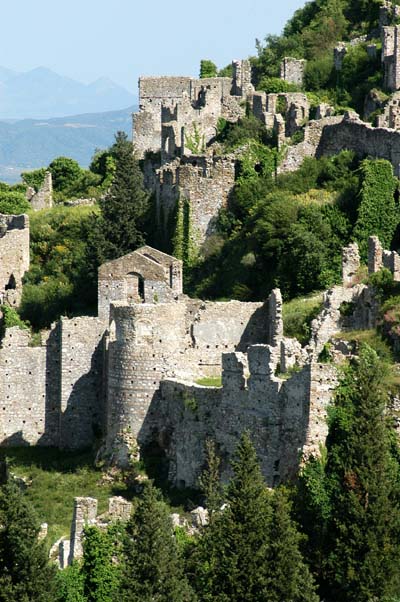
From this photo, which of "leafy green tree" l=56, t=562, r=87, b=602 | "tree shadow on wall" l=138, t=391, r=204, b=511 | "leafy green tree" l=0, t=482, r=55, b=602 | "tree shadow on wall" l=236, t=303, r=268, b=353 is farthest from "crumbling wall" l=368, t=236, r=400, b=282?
"leafy green tree" l=0, t=482, r=55, b=602

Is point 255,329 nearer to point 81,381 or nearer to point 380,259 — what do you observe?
point 380,259

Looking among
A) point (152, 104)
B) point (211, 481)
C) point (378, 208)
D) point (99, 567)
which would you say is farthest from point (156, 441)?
point (152, 104)

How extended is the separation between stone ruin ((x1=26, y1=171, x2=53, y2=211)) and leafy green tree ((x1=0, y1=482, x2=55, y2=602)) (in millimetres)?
30116

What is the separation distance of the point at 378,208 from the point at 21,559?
18106mm

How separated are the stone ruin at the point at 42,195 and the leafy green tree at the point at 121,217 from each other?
10.7 meters

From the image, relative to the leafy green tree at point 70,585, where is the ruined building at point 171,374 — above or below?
above

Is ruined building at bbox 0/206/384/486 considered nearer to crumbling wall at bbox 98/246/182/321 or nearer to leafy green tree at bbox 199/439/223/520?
crumbling wall at bbox 98/246/182/321

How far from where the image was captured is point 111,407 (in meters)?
51.9

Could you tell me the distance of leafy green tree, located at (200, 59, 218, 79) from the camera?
79925mm

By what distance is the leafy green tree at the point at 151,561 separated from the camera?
41719 millimetres

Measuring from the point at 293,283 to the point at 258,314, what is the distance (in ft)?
12.6

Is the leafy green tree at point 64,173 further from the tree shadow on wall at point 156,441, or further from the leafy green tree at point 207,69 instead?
the tree shadow on wall at point 156,441

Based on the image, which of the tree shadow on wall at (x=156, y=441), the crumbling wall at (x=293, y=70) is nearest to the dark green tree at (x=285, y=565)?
the tree shadow on wall at (x=156, y=441)

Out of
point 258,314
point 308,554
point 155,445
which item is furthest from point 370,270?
point 308,554
